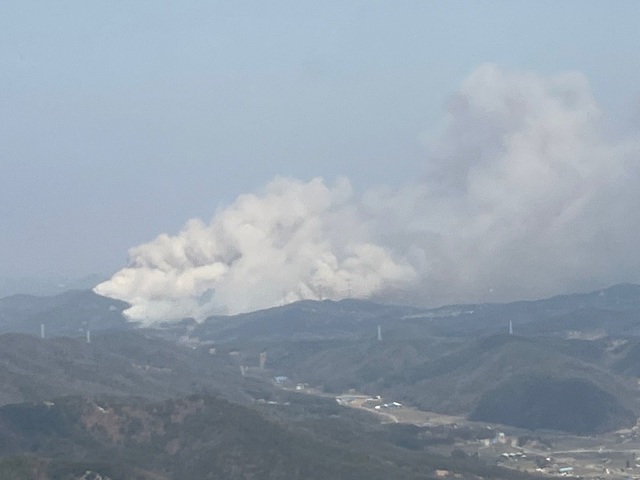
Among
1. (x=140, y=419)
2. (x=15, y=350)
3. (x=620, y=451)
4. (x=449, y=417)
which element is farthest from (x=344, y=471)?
(x=15, y=350)

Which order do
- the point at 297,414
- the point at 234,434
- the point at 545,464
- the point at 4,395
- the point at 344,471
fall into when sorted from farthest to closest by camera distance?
the point at 297,414, the point at 4,395, the point at 545,464, the point at 234,434, the point at 344,471

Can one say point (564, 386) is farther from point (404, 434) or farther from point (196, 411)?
point (196, 411)

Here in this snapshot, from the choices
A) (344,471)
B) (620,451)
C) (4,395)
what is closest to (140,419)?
(344,471)

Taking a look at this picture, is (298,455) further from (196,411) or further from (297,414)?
(297,414)

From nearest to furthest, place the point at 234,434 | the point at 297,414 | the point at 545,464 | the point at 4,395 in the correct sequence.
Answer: the point at 234,434 < the point at 545,464 < the point at 4,395 < the point at 297,414

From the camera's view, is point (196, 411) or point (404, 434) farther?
point (404, 434)

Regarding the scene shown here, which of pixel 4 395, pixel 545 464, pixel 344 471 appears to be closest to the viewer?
pixel 344 471

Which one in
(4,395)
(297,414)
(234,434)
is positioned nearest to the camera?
(234,434)

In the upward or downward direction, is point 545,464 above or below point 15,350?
below

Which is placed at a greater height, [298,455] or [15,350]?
[15,350]
